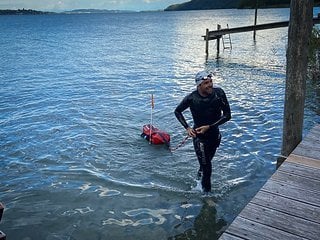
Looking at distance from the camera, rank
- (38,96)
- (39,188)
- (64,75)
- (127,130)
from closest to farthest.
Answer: (39,188) → (127,130) → (38,96) → (64,75)

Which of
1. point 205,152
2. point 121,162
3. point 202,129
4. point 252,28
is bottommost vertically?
point 121,162

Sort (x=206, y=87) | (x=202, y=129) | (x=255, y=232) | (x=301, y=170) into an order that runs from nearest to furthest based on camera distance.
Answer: (x=255, y=232) < (x=301, y=170) < (x=206, y=87) < (x=202, y=129)

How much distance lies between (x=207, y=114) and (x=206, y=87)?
1.86ft

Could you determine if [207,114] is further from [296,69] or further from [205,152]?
[296,69]

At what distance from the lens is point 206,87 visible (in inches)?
257

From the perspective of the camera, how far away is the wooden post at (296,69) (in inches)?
229

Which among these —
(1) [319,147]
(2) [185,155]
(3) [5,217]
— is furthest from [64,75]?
(1) [319,147]

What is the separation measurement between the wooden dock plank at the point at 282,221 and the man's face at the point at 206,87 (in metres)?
2.42

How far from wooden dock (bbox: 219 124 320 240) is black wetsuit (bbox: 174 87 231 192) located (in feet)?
4.77

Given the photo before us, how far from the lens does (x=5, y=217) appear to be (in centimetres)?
770

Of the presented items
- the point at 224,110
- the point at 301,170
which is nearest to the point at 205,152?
the point at 224,110

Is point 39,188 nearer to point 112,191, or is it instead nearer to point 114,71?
point 112,191

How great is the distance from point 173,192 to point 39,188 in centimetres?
339

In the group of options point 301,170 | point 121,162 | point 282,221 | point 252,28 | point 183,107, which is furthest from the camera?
point 252,28
